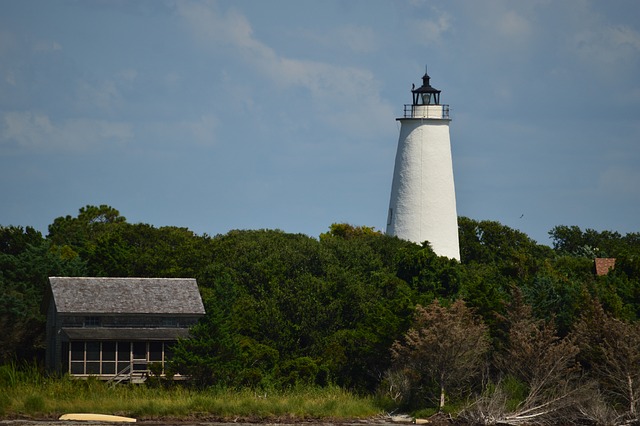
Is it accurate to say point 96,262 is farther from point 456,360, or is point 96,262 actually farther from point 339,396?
point 456,360

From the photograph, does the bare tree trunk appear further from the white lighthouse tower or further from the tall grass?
the white lighthouse tower

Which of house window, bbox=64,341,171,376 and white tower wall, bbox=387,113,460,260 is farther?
white tower wall, bbox=387,113,460,260

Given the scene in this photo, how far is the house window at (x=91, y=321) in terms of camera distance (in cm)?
5306

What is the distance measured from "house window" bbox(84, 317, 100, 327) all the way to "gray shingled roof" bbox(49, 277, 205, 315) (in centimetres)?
47

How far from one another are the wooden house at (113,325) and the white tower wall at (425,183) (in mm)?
16667

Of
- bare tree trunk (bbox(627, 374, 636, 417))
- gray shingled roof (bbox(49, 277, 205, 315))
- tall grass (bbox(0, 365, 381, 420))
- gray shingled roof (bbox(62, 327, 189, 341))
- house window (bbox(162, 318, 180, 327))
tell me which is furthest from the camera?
house window (bbox(162, 318, 180, 327))

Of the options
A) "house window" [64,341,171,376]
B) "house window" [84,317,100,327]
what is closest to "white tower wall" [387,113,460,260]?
"house window" [64,341,171,376]

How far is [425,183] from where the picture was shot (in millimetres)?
67250

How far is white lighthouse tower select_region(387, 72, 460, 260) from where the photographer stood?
67375mm

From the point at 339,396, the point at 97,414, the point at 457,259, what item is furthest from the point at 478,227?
the point at 97,414

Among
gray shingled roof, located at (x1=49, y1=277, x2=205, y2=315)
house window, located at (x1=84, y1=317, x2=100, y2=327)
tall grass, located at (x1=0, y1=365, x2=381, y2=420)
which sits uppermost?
gray shingled roof, located at (x1=49, y1=277, x2=205, y2=315)

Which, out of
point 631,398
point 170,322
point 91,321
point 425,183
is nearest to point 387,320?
point 170,322

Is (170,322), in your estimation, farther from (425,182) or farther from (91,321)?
(425,182)

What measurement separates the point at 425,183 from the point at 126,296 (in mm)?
18923
